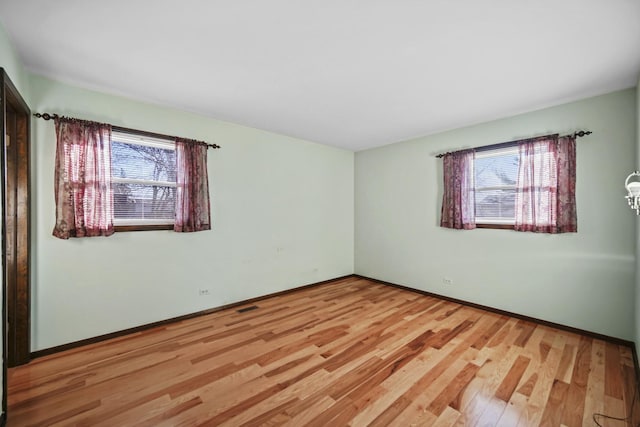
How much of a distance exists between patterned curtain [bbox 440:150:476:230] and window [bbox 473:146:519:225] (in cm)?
9

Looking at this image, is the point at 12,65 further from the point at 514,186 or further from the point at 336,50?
A: the point at 514,186

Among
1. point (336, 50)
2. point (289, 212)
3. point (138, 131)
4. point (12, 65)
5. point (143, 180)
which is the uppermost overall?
point (336, 50)

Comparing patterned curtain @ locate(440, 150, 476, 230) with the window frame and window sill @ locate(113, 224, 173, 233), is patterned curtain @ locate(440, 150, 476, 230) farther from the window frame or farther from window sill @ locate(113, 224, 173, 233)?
window sill @ locate(113, 224, 173, 233)

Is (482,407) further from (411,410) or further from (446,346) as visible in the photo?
(446,346)

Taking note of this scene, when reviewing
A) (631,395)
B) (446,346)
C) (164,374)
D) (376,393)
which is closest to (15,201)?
(164,374)

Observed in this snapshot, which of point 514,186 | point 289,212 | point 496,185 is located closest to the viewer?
point 514,186

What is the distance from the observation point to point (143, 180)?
9.18 feet

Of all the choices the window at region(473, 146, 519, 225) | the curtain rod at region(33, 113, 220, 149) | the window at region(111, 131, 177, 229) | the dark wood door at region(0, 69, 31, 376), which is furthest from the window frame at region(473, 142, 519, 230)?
the dark wood door at region(0, 69, 31, 376)

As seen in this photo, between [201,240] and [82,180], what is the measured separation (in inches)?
49.7

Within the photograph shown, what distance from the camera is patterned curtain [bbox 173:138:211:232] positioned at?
296cm

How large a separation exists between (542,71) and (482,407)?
8.75ft

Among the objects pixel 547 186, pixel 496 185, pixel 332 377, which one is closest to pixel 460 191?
pixel 496 185

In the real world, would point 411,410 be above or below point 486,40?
below

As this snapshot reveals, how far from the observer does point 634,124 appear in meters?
2.41
